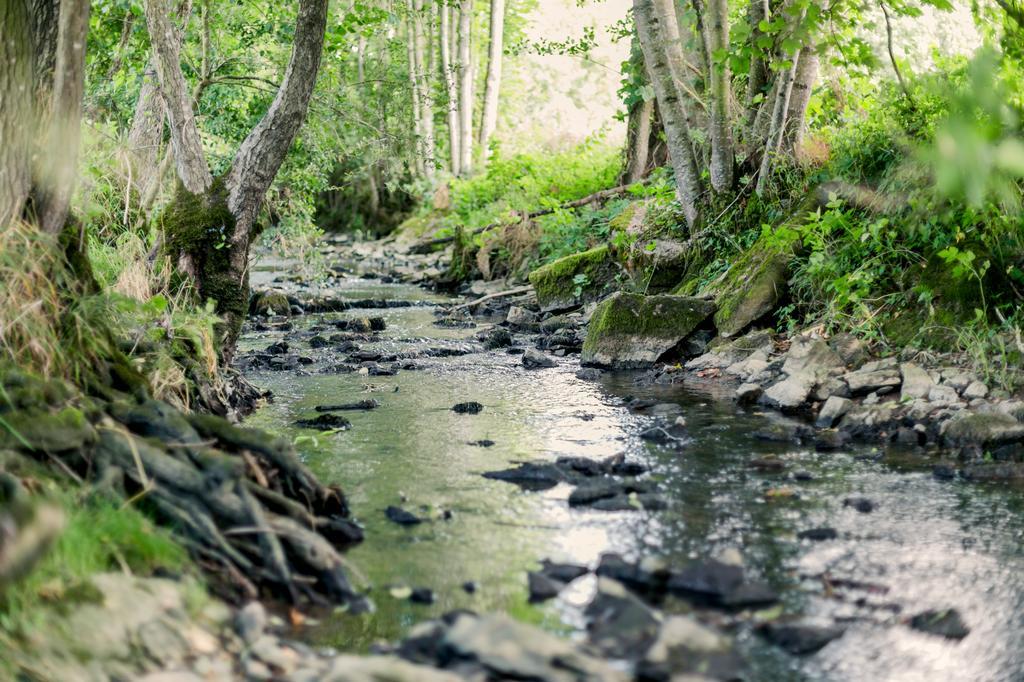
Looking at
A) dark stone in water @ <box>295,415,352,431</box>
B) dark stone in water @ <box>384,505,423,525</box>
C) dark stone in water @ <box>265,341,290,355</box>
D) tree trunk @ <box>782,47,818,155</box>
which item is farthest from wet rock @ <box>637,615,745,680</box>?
tree trunk @ <box>782,47,818,155</box>

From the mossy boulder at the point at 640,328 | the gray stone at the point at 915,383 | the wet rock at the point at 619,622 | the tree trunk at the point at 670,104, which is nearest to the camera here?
the wet rock at the point at 619,622

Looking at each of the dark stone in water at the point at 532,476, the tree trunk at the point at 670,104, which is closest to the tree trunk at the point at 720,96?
the tree trunk at the point at 670,104

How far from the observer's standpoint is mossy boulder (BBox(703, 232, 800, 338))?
1112cm

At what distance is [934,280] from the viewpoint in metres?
9.61

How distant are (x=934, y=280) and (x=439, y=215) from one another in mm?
19922

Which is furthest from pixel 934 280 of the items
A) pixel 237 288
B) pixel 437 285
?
pixel 437 285

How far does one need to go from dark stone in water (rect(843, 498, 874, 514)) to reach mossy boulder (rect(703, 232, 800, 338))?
495 cm

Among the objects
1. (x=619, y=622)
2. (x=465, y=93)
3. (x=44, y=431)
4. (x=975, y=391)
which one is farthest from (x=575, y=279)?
(x=465, y=93)

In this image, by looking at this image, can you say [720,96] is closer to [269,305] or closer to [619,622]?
[269,305]

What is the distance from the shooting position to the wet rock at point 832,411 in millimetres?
8367

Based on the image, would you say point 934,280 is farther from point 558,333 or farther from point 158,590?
point 158,590

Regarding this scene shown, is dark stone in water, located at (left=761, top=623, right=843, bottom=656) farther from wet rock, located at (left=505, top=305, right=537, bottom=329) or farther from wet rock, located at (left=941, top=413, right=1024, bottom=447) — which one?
wet rock, located at (left=505, top=305, right=537, bottom=329)

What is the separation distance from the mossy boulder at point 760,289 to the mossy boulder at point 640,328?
27cm

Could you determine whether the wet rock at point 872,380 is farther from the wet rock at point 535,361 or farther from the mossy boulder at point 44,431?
the mossy boulder at point 44,431
